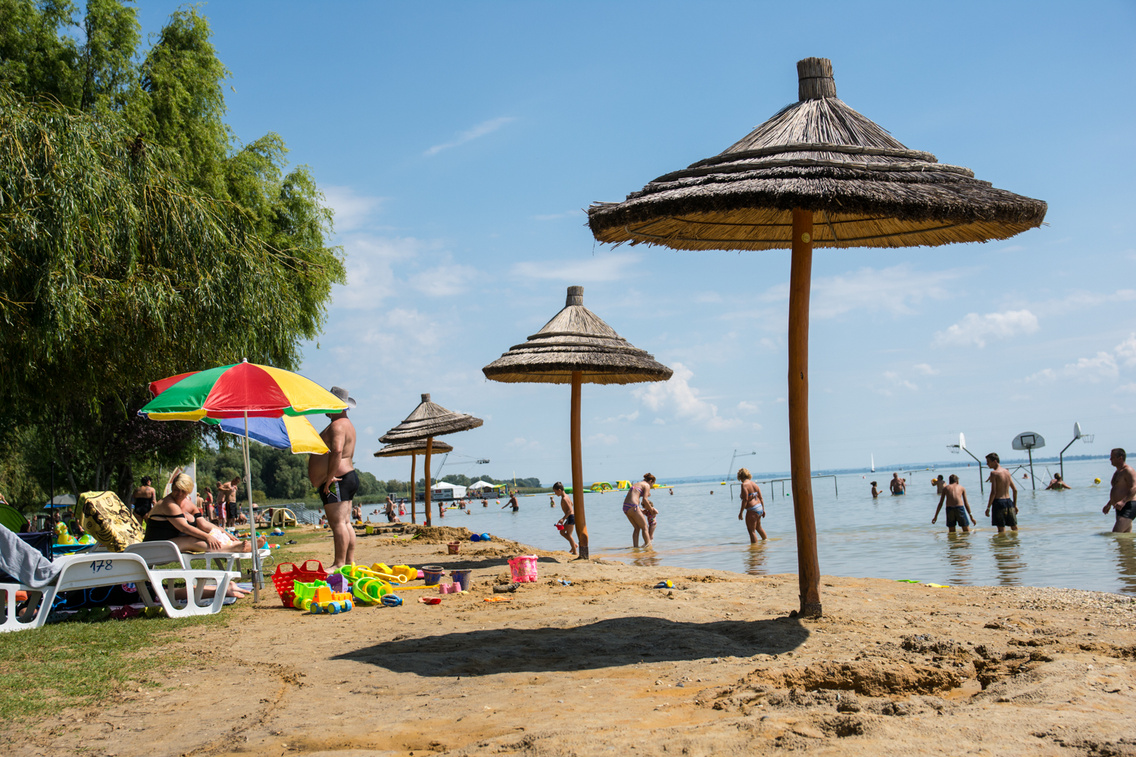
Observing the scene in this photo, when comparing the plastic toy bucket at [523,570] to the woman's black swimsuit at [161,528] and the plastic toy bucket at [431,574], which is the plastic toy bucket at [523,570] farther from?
the woman's black swimsuit at [161,528]

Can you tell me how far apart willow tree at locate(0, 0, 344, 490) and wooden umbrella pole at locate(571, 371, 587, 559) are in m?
5.35

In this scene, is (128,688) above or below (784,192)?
below

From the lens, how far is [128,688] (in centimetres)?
420

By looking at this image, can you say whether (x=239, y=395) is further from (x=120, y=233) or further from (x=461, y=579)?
(x=120, y=233)

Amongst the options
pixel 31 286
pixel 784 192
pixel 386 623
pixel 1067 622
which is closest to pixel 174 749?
pixel 386 623

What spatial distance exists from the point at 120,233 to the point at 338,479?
5.23m

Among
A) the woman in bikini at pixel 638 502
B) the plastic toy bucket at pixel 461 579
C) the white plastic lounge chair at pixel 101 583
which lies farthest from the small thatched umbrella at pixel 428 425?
the white plastic lounge chair at pixel 101 583

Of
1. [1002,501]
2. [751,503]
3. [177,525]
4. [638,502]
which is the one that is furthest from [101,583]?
[1002,501]

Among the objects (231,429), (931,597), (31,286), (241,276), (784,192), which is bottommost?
(931,597)

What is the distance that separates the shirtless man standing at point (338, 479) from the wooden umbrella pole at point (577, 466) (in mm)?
3502

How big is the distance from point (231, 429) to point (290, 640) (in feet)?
16.5

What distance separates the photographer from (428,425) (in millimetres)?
20188

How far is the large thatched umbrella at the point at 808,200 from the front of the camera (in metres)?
4.97

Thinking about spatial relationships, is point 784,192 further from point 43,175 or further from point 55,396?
point 55,396
